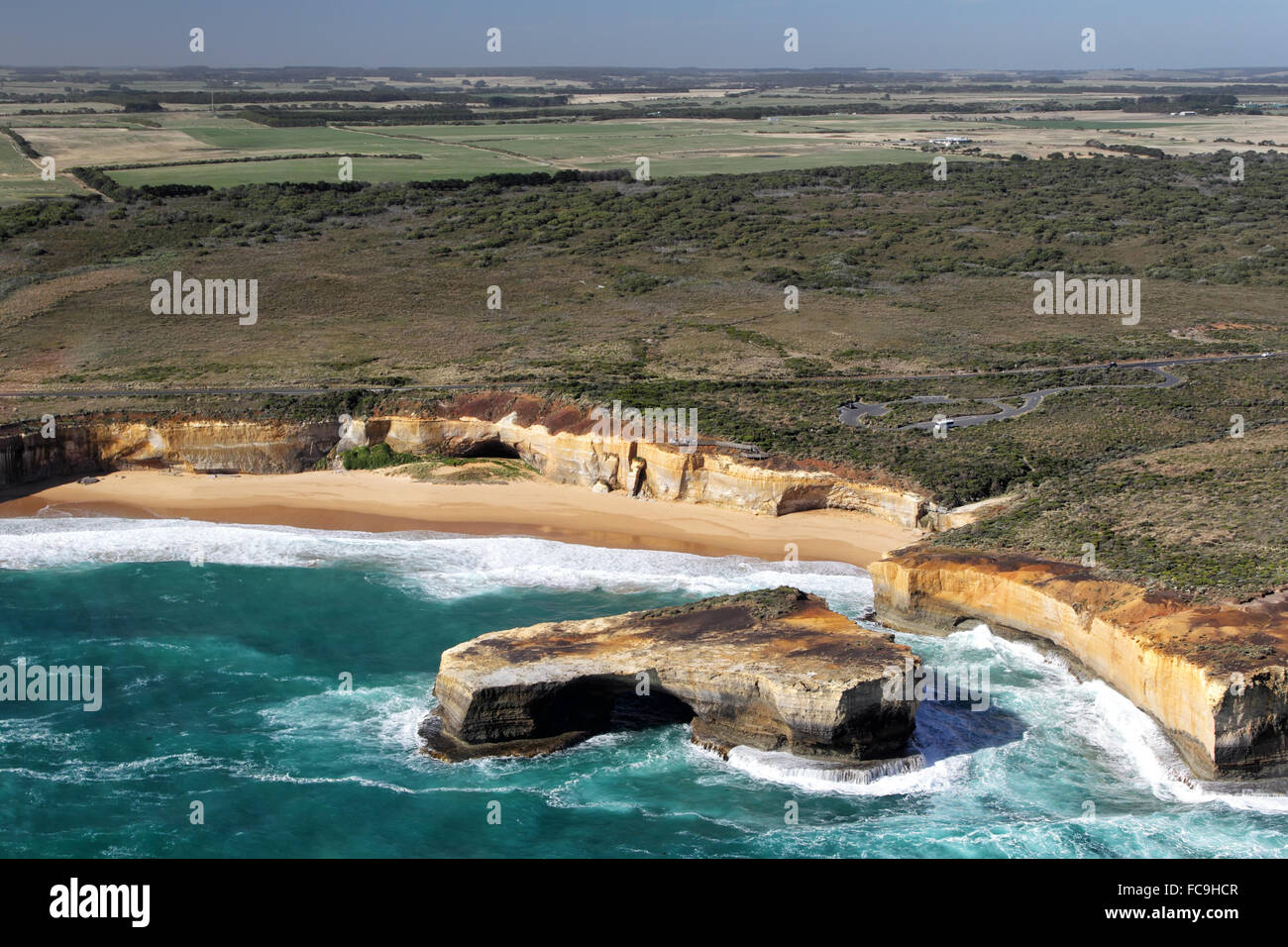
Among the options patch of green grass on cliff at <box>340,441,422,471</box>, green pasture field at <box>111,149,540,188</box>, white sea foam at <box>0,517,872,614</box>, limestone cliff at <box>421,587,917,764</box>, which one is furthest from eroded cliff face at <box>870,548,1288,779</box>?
green pasture field at <box>111,149,540,188</box>

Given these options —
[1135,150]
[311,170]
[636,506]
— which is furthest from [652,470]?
[1135,150]

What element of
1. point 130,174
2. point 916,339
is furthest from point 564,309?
point 130,174

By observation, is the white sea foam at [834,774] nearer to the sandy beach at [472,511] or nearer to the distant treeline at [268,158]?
the sandy beach at [472,511]

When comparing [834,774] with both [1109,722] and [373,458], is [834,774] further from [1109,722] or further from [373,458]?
[373,458]

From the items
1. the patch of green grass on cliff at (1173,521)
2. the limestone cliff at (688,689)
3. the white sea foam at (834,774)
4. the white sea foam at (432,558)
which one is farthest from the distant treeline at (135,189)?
the white sea foam at (834,774)

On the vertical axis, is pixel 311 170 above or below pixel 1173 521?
above

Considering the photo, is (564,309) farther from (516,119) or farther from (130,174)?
(516,119)

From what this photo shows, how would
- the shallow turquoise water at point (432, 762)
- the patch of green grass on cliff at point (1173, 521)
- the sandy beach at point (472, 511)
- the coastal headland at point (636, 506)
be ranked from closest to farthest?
1. the shallow turquoise water at point (432, 762)
2. the coastal headland at point (636, 506)
3. the patch of green grass on cliff at point (1173, 521)
4. the sandy beach at point (472, 511)
